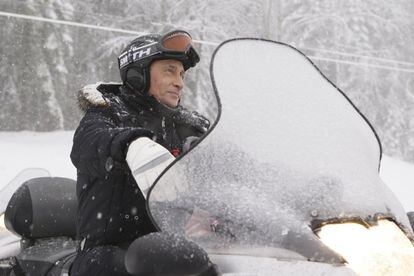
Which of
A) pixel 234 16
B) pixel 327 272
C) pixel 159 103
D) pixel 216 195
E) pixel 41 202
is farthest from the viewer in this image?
pixel 234 16

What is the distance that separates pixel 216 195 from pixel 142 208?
34.0 inches

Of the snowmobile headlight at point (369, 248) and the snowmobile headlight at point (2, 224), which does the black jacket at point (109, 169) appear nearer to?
the snowmobile headlight at point (369, 248)

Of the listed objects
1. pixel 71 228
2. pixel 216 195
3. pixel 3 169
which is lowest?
pixel 3 169

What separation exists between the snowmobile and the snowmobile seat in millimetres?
1737

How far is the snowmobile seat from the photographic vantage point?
11.2 ft

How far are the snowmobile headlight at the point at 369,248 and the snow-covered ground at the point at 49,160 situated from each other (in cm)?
1232

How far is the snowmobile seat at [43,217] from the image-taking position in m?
3.42

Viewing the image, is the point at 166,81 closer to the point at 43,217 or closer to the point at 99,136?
the point at 99,136

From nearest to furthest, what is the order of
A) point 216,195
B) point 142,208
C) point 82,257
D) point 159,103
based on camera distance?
1. point 216,195
2. point 82,257
3. point 142,208
4. point 159,103

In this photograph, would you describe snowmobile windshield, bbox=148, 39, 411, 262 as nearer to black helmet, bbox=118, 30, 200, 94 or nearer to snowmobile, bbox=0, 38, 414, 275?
snowmobile, bbox=0, 38, 414, 275

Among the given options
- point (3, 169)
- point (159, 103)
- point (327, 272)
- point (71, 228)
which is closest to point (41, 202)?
point (71, 228)

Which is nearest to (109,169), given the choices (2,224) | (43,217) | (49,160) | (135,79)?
(135,79)

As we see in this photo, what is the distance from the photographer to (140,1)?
2250 centimetres

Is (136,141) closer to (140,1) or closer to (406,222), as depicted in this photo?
(406,222)
